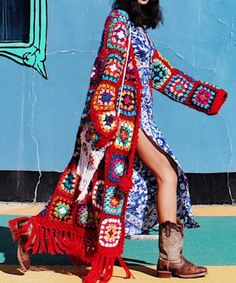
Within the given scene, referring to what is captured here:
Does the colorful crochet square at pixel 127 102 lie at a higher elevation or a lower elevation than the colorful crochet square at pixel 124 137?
higher

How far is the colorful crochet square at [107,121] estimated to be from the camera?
4465 mm

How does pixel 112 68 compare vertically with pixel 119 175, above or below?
above

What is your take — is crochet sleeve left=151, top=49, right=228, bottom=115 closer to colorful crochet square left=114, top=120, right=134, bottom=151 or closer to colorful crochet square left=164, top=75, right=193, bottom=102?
colorful crochet square left=164, top=75, right=193, bottom=102

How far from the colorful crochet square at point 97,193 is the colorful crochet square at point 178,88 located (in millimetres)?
788

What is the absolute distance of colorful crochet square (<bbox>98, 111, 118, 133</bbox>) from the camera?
14.6 feet

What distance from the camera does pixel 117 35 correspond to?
15.0 ft

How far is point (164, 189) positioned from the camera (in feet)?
15.4

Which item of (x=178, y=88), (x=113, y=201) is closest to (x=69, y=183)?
(x=113, y=201)

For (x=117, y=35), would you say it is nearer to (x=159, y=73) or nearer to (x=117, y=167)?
(x=159, y=73)

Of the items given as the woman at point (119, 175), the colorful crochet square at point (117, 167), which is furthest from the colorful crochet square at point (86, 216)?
the colorful crochet square at point (117, 167)

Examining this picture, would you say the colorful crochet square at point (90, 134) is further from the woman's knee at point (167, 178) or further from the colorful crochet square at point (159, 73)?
the colorful crochet square at point (159, 73)

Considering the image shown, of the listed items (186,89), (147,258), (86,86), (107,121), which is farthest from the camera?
(86,86)

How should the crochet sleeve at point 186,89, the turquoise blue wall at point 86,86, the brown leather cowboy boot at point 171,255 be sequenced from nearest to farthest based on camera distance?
1. the brown leather cowboy boot at point 171,255
2. the crochet sleeve at point 186,89
3. the turquoise blue wall at point 86,86

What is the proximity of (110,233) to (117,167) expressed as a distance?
0.39 metres
